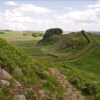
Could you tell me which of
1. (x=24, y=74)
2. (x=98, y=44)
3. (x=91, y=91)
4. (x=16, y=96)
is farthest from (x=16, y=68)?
(x=98, y=44)

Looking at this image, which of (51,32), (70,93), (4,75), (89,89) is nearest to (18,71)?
(4,75)

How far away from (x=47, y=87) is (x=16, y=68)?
7.04 ft

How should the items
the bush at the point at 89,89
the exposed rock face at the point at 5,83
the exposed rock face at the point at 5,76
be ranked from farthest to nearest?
the bush at the point at 89,89, the exposed rock face at the point at 5,76, the exposed rock face at the point at 5,83

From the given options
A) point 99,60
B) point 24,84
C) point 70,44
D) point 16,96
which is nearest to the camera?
point 16,96

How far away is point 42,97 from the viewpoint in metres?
15.2

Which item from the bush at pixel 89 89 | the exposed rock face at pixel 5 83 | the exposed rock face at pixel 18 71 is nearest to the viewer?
the exposed rock face at pixel 5 83

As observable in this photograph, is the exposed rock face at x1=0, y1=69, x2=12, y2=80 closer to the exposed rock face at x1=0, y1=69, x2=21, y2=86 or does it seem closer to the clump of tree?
the exposed rock face at x1=0, y1=69, x2=21, y2=86

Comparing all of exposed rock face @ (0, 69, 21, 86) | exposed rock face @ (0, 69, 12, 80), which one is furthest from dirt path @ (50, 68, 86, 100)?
exposed rock face @ (0, 69, 12, 80)

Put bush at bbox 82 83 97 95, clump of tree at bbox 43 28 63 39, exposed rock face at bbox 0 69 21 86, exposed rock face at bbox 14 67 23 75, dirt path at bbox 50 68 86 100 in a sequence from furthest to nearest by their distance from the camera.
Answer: clump of tree at bbox 43 28 63 39 < bush at bbox 82 83 97 95 < dirt path at bbox 50 68 86 100 < exposed rock face at bbox 14 67 23 75 < exposed rock face at bbox 0 69 21 86

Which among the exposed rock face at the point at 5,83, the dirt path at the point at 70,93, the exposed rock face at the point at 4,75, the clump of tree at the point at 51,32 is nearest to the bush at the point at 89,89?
the dirt path at the point at 70,93

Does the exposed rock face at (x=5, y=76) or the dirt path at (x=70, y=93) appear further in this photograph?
the dirt path at (x=70, y=93)

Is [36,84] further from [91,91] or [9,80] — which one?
[91,91]

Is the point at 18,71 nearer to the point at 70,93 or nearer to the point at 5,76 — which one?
the point at 5,76

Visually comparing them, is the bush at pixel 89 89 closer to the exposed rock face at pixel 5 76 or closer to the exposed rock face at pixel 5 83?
the exposed rock face at pixel 5 76
